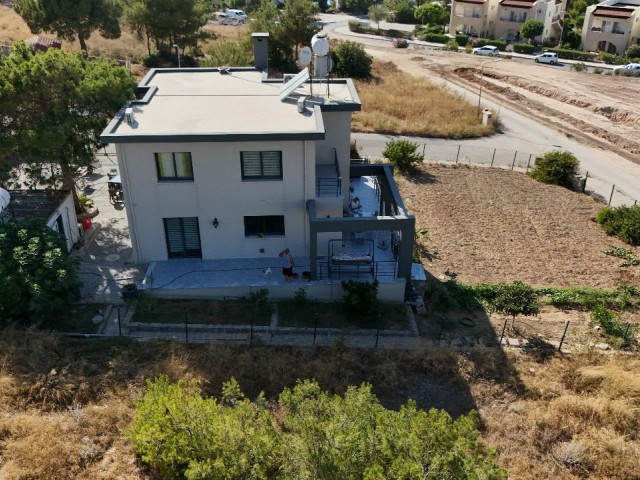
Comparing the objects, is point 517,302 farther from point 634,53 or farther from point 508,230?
point 634,53

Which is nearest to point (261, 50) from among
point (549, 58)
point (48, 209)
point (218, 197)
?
point (218, 197)

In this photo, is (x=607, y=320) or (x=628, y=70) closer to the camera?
(x=607, y=320)

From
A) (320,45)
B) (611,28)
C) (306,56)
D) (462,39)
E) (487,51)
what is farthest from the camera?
(462,39)

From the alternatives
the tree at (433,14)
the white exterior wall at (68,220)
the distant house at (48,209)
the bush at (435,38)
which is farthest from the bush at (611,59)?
the distant house at (48,209)

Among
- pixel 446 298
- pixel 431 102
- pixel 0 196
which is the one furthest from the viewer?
pixel 431 102

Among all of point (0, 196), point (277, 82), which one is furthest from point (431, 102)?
point (0, 196)

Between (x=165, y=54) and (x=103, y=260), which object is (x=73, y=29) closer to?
(x=165, y=54)

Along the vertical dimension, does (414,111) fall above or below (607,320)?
above
